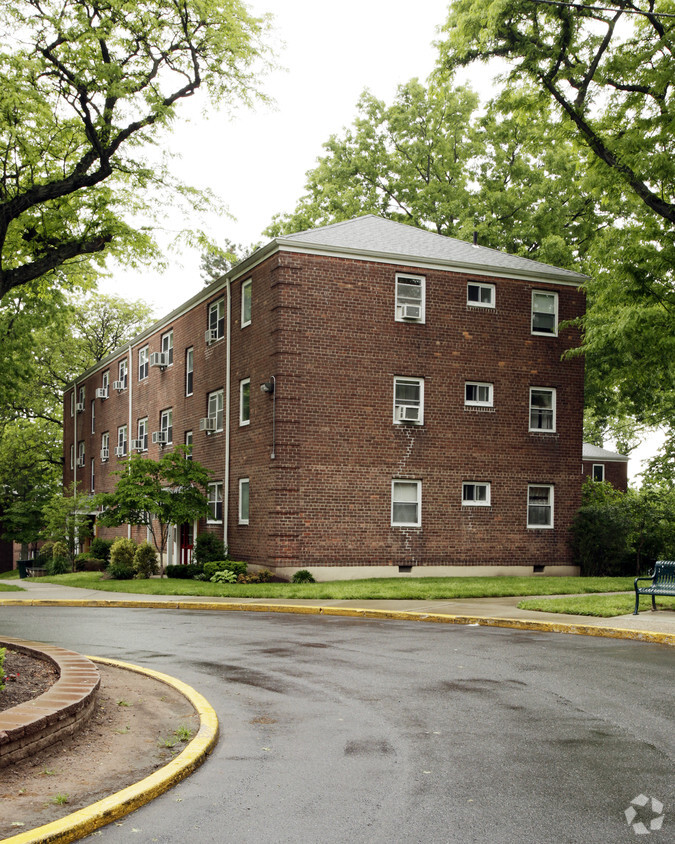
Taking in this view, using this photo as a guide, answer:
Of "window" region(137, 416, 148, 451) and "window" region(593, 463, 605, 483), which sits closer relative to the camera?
"window" region(137, 416, 148, 451)

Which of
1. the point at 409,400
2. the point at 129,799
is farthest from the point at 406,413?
the point at 129,799

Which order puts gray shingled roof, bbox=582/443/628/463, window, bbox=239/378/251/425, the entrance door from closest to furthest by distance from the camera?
1. window, bbox=239/378/251/425
2. the entrance door
3. gray shingled roof, bbox=582/443/628/463

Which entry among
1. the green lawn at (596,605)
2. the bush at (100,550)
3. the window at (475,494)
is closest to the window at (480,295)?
the window at (475,494)

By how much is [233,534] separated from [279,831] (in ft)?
72.6

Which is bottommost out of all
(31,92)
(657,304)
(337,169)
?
(657,304)

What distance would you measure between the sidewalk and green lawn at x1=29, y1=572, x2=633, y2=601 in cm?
56

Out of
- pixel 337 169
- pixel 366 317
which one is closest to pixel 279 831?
pixel 366 317

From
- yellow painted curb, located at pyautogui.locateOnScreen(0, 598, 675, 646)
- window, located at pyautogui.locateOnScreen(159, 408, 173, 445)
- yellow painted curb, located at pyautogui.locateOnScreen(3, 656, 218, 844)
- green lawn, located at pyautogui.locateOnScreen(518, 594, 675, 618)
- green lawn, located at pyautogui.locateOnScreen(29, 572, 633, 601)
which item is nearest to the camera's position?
yellow painted curb, located at pyautogui.locateOnScreen(3, 656, 218, 844)

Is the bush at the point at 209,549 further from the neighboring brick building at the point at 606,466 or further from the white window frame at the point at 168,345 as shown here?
the neighboring brick building at the point at 606,466

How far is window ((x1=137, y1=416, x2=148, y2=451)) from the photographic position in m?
37.8

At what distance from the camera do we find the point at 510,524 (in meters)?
26.2

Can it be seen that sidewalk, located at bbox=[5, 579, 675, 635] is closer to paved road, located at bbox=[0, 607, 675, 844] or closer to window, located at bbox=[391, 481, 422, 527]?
paved road, located at bbox=[0, 607, 675, 844]

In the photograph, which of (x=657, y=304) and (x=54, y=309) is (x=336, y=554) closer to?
(x=657, y=304)

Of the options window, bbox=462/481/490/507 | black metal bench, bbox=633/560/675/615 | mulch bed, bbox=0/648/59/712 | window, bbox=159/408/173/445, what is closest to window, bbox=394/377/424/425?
window, bbox=462/481/490/507
